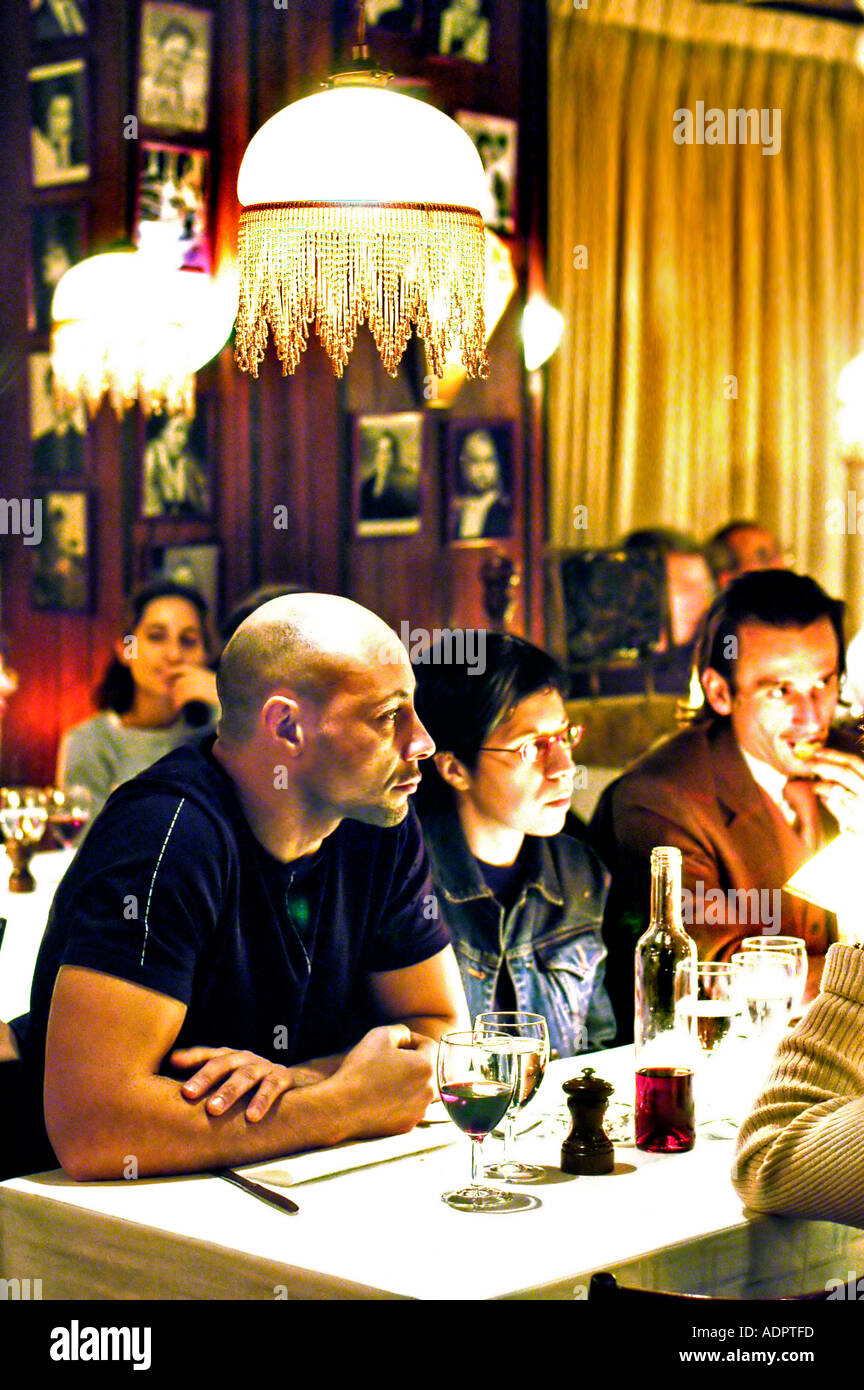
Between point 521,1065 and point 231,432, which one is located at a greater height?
point 231,432

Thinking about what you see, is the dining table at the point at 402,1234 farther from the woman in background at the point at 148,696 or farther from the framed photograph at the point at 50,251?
the framed photograph at the point at 50,251

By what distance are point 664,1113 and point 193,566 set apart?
335 cm

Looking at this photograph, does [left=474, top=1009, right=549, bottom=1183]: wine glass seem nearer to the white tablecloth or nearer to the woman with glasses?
the white tablecloth

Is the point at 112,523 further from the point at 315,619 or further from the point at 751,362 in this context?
the point at 751,362

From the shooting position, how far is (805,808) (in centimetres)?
318

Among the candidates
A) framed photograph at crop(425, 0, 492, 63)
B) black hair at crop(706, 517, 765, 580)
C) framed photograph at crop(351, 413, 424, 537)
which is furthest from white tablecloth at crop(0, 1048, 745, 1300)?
black hair at crop(706, 517, 765, 580)

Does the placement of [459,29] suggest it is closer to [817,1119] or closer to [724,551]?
[724,551]

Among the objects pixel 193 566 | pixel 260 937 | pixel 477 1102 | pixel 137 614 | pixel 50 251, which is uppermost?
pixel 50 251

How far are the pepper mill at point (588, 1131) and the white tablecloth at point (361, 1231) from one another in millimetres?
18

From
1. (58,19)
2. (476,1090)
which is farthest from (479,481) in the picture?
(476,1090)

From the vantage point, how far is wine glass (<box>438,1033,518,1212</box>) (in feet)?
5.92

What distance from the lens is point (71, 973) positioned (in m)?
1.94
